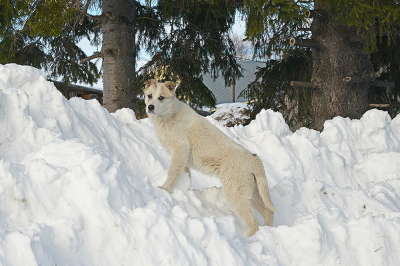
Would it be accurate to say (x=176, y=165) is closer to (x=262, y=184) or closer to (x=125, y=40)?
(x=262, y=184)

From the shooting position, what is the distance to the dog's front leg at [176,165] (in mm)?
4242

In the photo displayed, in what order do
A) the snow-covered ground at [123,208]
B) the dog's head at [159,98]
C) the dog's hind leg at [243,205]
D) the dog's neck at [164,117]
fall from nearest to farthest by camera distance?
the snow-covered ground at [123,208] < the dog's hind leg at [243,205] < the dog's head at [159,98] < the dog's neck at [164,117]

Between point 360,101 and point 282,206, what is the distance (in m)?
5.40

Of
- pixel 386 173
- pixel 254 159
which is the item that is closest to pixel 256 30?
pixel 386 173

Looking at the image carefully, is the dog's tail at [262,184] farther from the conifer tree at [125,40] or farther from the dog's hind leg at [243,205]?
the conifer tree at [125,40]

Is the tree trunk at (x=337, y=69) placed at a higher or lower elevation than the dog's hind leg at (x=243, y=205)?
higher

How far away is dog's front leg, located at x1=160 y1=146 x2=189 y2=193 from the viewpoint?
4242mm

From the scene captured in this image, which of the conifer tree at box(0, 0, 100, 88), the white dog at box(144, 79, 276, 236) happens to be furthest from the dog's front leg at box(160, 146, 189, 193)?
the conifer tree at box(0, 0, 100, 88)

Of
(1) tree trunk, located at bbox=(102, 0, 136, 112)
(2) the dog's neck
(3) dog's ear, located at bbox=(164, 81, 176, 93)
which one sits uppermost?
(1) tree trunk, located at bbox=(102, 0, 136, 112)

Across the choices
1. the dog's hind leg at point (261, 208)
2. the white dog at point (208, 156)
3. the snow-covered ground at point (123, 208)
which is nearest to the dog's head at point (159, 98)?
the white dog at point (208, 156)

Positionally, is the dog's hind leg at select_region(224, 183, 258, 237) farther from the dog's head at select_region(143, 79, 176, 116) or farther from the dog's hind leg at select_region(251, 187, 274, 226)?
the dog's head at select_region(143, 79, 176, 116)

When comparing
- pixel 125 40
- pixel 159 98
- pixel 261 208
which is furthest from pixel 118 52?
pixel 261 208

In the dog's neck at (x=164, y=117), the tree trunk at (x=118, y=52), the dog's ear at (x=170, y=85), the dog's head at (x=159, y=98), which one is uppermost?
the tree trunk at (x=118, y=52)

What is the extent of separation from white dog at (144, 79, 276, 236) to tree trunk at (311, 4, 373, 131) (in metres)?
5.37
